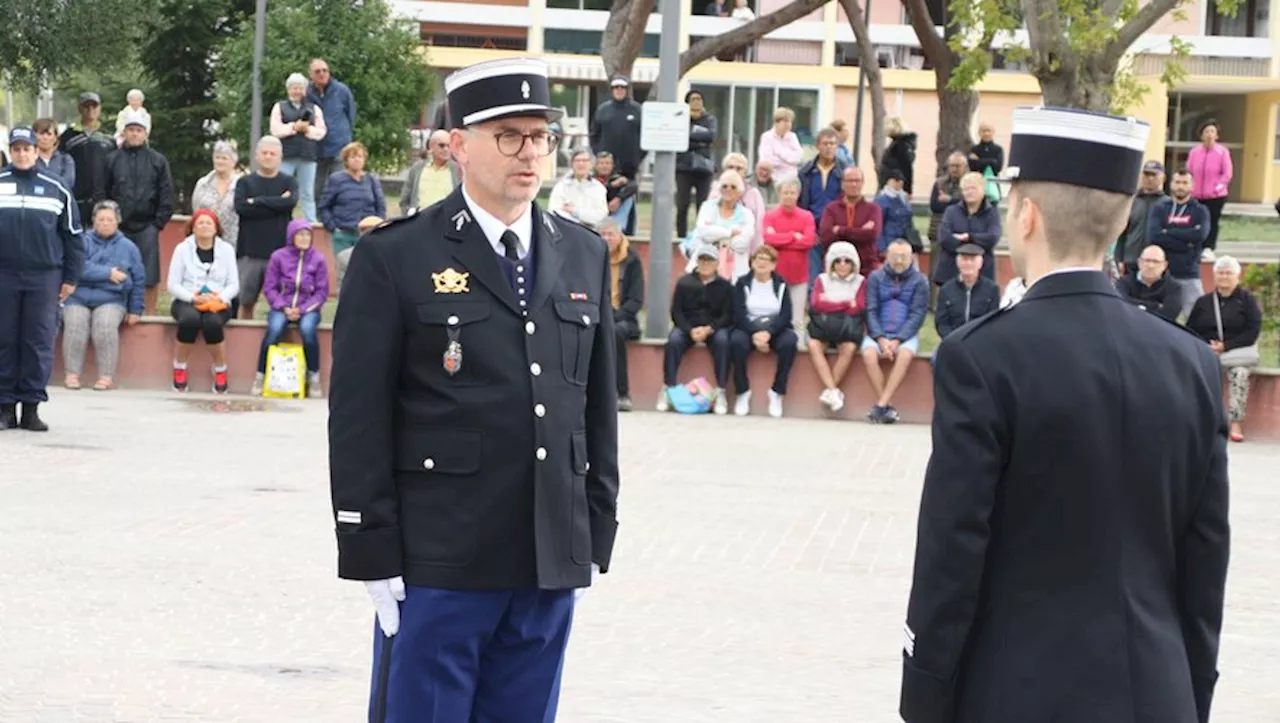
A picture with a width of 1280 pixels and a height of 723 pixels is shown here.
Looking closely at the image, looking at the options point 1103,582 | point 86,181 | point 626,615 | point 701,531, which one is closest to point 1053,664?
point 1103,582

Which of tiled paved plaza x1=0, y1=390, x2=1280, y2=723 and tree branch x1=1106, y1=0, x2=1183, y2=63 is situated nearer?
tiled paved plaza x1=0, y1=390, x2=1280, y2=723

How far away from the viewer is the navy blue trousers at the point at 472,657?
506 centimetres

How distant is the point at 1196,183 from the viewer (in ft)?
86.2

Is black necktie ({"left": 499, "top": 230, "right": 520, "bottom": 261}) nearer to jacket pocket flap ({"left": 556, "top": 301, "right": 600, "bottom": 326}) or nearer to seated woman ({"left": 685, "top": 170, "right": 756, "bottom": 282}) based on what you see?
jacket pocket flap ({"left": 556, "top": 301, "right": 600, "bottom": 326})

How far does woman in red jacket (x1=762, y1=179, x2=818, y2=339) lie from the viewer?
20.3 m

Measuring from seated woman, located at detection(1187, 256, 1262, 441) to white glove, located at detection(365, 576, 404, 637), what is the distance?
45.7ft

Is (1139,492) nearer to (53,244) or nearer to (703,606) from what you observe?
(703,606)

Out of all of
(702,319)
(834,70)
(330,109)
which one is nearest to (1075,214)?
(702,319)

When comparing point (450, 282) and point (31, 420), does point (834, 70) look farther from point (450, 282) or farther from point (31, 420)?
point (450, 282)

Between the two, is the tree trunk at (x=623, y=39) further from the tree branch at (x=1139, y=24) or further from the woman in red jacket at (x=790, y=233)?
the woman in red jacket at (x=790, y=233)

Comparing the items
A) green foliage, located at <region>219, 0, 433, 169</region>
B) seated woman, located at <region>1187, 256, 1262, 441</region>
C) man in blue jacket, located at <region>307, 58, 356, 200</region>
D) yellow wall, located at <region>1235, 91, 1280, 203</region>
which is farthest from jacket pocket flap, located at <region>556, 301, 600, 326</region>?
yellow wall, located at <region>1235, 91, 1280, 203</region>

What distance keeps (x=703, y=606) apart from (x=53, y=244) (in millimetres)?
7401

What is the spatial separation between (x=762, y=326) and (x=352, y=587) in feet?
29.7

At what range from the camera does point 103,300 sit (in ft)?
62.1
